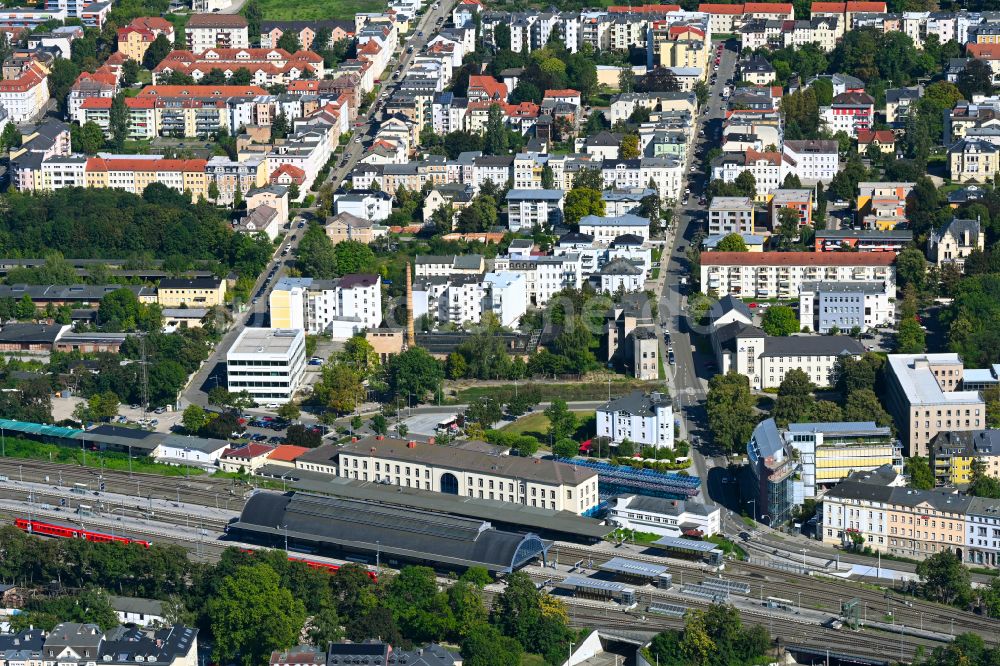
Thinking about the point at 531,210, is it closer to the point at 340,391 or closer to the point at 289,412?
the point at 340,391

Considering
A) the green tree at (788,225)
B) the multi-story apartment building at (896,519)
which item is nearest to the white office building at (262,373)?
the multi-story apartment building at (896,519)

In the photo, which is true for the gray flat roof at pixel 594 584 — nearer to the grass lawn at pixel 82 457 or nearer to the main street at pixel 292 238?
the grass lawn at pixel 82 457

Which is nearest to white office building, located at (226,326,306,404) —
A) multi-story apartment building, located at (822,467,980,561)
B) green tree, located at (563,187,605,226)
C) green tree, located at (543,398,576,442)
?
green tree, located at (543,398,576,442)

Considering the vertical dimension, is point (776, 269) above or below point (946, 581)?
above

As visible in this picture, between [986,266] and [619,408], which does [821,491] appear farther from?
[986,266]

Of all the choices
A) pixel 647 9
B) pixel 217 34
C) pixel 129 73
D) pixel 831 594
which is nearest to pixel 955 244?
pixel 831 594

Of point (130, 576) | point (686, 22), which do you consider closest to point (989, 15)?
point (686, 22)

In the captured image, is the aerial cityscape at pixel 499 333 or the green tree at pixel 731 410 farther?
the green tree at pixel 731 410
